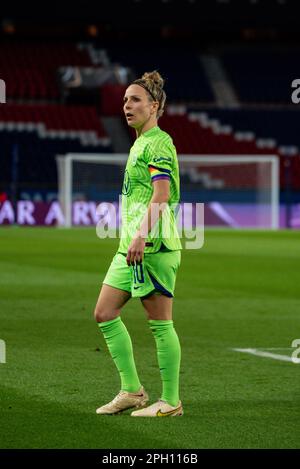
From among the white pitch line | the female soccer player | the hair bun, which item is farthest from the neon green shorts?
the white pitch line

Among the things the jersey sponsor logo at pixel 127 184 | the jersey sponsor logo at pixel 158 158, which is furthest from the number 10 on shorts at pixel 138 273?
the jersey sponsor logo at pixel 158 158

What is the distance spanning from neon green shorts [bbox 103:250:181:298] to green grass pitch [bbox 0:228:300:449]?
73 centimetres

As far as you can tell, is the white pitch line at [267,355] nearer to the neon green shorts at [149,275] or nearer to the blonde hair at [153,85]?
the neon green shorts at [149,275]

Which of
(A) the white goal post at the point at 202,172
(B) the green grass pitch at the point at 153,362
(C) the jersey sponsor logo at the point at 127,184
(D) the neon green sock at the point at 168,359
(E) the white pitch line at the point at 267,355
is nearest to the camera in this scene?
(B) the green grass pitch at the point at 153,362

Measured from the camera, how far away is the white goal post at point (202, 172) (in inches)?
1380

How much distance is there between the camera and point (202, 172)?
1533 inches

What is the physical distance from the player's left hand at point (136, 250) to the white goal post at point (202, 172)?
1118 inches

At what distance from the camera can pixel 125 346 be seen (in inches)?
266

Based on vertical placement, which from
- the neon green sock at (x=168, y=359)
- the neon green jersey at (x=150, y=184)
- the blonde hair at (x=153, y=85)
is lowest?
the neon green sock at (x=168, y=359)

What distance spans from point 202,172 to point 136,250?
107ft

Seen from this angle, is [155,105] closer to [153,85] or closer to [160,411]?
[153,85]

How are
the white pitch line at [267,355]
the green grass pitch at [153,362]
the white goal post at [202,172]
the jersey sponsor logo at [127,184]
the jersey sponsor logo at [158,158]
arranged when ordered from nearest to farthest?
1. the green grass pitch at [153,362]
2. the jersey sponsor logo at [158,158]
3. the jersey sponsor logo at [127,184]
4. the white pitch line at [267,355]
5. the white goal post at [202,172]

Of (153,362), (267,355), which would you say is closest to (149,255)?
(153,362)
